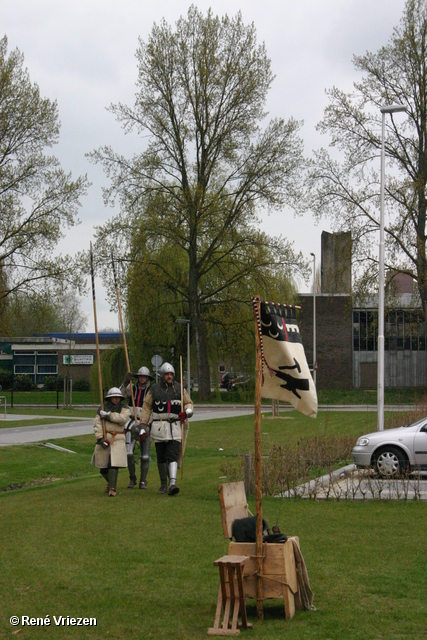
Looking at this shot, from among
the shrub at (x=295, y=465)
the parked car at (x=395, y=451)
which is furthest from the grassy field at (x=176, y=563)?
the parked car at (x=395, y=451)

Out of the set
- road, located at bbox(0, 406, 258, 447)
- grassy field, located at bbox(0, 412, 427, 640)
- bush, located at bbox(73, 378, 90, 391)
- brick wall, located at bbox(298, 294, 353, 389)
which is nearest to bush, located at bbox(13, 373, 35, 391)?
bush, located at bbox(73, 378, 90, 391)

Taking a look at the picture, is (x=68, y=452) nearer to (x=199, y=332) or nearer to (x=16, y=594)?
(x=16, y=594)

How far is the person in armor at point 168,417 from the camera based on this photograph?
13.0 meters

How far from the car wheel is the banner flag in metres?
8.83

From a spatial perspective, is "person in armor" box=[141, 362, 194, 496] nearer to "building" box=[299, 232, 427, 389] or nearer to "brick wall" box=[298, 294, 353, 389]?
"building" box=[299, 232, 427, 389]

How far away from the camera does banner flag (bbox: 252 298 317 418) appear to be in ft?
22.3

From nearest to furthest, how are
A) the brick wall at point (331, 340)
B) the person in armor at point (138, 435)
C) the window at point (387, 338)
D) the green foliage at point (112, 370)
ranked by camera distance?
1. the person in armor at point (138, 435)
2. the green foliage at point (112, 370)
3. the window at point (387, 338)
4. the brick wall at point (331, 340)

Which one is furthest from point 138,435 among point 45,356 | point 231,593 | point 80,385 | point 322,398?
point 45,356

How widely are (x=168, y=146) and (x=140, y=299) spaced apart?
29.3 feet

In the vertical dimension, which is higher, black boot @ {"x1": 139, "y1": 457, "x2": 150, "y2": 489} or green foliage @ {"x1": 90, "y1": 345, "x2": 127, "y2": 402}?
green foliage @ {"x1": 90, "y1": 345, "x2": 127, "y2": 402}

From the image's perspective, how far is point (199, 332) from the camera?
49.7 m

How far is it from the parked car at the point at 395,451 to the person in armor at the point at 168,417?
407cm

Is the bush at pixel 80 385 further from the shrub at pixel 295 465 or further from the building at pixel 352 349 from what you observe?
the shrub at pixel 295 465

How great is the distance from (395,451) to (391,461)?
23cm
